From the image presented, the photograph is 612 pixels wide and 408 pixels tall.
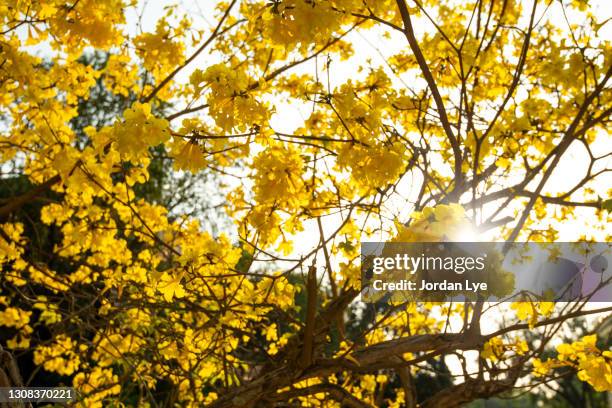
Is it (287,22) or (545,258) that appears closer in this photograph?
(287,22)

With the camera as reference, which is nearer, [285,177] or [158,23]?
[285,177]

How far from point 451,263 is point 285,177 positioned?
2.01 ft

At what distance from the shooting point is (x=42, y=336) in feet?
37.4

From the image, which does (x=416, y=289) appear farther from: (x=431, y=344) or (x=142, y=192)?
(x=142, y=192)

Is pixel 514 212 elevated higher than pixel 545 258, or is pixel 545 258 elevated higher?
pixel 514 212

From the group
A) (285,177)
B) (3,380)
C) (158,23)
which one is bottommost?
(3,380)

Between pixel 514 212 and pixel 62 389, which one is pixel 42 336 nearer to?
pixel 62 389

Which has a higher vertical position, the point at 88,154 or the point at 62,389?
the point at 88,154

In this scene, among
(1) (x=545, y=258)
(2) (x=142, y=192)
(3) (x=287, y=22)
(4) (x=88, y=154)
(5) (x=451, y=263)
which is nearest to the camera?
(3) (x=287, y=22)

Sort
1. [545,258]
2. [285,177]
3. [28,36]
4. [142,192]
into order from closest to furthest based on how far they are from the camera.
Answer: [285,177] → [28,36] → [545,258] → [142,192]

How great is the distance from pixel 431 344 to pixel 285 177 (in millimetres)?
1097

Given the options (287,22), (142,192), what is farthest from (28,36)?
(142,192)

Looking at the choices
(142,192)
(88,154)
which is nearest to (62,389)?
(88,154)

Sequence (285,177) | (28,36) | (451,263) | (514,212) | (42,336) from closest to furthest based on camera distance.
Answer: (451,263), (285,177), (28,36), (514,212), (42,336)
